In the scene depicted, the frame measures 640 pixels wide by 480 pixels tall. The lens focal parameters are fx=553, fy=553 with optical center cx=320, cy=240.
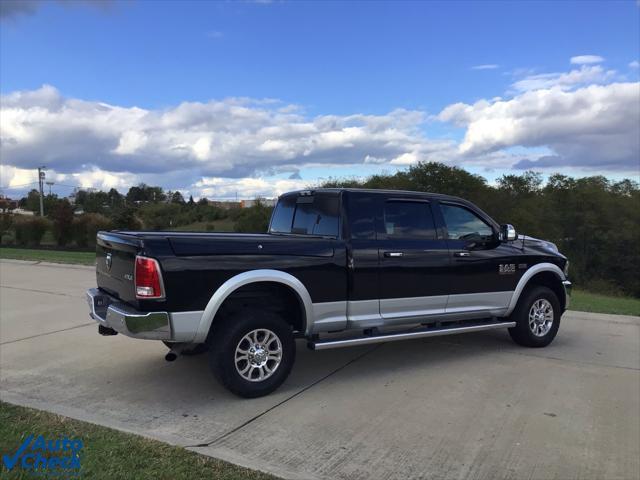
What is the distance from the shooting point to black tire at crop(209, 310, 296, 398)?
185 inches

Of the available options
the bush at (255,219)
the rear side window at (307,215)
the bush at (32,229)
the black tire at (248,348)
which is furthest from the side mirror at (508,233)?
the bush at (32,229)

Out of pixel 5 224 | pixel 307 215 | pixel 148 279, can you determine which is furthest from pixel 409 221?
pixel 5 224

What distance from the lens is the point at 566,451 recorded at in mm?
3980

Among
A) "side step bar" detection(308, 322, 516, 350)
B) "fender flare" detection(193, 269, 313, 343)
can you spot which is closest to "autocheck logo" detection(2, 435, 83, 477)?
"fender flare" detection(193, 269, 313, 343)

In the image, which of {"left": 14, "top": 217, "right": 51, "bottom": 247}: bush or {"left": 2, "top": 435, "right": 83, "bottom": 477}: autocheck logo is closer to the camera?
{"left": 2, "top": 435, "right": 83, "bottom": 477}: autocheck logo

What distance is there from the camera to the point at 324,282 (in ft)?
17.1

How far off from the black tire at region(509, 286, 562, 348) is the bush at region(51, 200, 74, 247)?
3149cm

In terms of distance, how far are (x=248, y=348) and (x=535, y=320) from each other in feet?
12.4

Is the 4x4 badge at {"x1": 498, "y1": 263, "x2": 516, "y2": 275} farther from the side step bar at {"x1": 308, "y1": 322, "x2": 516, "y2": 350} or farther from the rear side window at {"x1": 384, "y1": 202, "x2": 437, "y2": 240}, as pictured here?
the rear side window at {"x1": 384, "y1": 202, "x2": 437, "y2": 240}

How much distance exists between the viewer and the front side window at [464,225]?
247 inches

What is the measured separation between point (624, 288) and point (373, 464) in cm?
4867

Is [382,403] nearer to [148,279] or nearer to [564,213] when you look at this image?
[148,279]

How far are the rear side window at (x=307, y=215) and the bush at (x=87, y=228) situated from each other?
2822 centimetres

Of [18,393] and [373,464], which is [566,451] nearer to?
[373,464]
